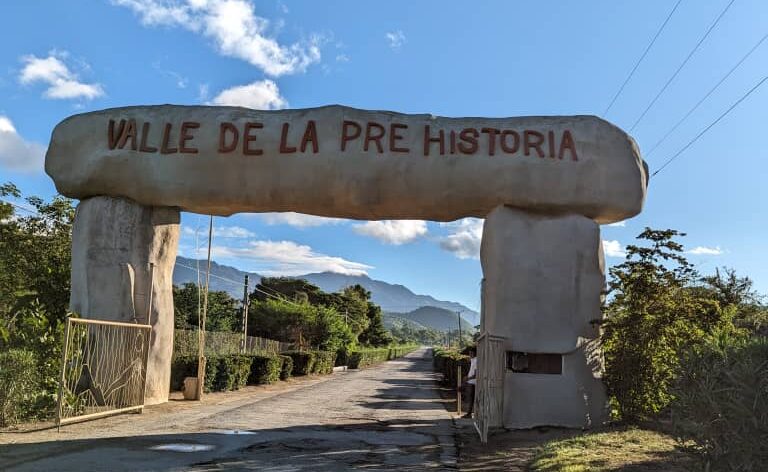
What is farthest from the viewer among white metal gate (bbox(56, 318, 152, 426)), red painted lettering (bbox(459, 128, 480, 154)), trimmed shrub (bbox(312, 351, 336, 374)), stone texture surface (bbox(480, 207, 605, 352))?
trimmed shrub (bbox(312, 351, 336, 374))

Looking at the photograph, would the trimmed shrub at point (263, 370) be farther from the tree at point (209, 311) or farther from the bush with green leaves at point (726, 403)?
→ the bush with green leaves at point (726, 403)

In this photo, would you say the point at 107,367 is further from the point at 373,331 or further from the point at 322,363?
the point at 373,331

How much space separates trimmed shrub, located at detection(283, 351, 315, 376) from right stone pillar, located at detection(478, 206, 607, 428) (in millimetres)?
22312

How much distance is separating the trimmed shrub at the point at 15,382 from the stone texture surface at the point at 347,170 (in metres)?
3.88

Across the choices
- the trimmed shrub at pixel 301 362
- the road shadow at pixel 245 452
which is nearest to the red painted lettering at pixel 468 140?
the road shadow at pixel 245 452

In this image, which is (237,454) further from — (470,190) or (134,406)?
(470,190)

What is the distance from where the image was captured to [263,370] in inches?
1006

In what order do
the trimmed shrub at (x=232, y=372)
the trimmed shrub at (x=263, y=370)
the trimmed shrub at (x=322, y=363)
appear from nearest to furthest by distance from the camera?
→ the trimmed shrub at (x=232, y=372)
the trimmed shrub at (x=263, y=370)
the trimmed shrub at (x=322, y=363)

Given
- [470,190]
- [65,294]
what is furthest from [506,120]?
[65,294]

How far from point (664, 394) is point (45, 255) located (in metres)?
19.6

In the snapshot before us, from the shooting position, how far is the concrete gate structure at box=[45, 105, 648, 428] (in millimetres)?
11844

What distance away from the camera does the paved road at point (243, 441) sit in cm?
792

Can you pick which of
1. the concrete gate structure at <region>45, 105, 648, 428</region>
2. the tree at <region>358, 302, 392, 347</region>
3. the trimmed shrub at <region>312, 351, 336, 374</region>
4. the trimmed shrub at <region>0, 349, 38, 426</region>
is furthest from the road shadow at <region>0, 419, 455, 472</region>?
the tree at <region>358, 302, 392, 347</region>

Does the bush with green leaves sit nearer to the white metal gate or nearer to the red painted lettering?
the red painted lettering
